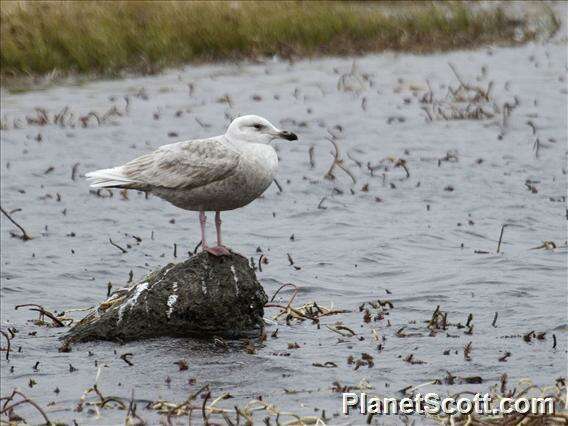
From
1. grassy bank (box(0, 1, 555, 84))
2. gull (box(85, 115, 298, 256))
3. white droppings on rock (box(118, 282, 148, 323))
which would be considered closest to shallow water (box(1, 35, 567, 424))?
white droppings on rock (box(118, 282, 148, 323))

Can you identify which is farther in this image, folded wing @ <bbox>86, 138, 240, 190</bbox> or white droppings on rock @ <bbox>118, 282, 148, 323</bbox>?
white droppings on rock @ <bbox>118, 282, 148, 323</bbox>

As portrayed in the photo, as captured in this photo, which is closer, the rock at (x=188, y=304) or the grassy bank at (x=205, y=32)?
the rock at (x=188, y=304)

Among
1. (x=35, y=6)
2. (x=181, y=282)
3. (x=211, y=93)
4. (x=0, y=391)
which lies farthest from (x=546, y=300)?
(x=35, y=6)

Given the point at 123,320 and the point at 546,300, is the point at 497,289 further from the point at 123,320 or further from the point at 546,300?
the point at 123,320

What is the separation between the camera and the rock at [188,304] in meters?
11.6

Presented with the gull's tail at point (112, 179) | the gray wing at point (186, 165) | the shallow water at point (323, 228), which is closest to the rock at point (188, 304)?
the shallow water at point (323, 228)

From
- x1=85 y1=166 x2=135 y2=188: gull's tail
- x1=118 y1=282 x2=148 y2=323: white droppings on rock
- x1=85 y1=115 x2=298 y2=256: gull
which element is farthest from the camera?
x1=118 y1=282 x2=148 y2=323: white droppings on rock

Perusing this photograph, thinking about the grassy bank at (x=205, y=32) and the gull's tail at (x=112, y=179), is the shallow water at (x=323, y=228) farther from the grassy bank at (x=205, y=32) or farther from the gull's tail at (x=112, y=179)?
the gull's tail at (x=112, y=179)

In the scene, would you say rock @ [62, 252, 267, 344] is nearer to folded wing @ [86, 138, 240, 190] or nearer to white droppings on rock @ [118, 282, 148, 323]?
white droppings on rock @ [118, 282, 148, 323]

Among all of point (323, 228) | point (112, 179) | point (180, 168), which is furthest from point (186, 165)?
point (323, 228)

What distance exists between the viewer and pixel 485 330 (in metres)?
Answer: 12.5

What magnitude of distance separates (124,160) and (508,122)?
761 centimetres

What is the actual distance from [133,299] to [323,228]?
233 inches

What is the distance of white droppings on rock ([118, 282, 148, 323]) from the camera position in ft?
38.5
